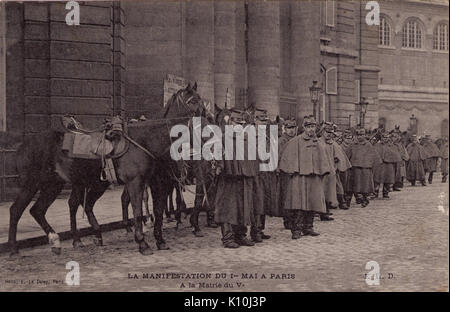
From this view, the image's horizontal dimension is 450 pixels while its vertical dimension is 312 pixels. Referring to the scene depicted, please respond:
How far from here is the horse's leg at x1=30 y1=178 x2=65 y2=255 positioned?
32.5ft

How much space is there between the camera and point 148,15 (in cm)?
2136

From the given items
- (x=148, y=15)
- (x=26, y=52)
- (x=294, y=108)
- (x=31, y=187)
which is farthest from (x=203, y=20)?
(x=31, y=187)

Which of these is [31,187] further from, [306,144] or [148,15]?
[148,15]

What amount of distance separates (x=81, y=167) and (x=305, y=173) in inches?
161

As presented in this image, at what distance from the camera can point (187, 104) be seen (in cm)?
1012

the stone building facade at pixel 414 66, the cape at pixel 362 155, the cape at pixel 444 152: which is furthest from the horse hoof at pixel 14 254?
the stone building facade at pixel 414 66

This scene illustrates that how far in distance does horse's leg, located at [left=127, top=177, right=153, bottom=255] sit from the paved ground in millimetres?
221

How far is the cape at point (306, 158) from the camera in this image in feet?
39.0

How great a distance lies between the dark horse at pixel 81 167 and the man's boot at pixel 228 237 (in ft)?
3.35

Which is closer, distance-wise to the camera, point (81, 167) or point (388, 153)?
point (81, 167)

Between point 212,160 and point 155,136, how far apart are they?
1.00m

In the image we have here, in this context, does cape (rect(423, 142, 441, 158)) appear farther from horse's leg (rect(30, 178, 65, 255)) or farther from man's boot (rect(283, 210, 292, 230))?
horse's leg (rect(30, 178, 65, 255))

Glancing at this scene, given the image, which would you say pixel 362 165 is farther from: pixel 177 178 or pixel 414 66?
pixel 414 66

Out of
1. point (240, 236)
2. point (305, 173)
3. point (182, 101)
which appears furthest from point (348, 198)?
point (182, 101)
